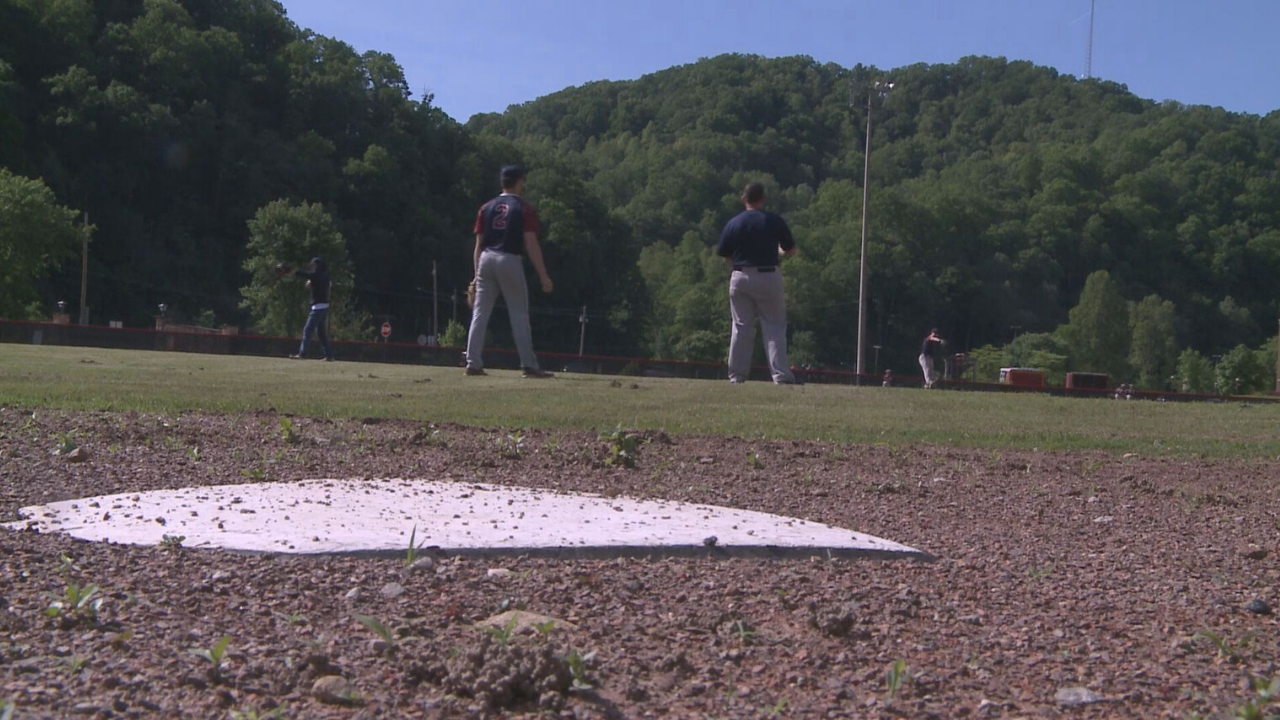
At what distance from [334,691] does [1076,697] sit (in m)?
1.74

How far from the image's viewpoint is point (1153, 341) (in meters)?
100

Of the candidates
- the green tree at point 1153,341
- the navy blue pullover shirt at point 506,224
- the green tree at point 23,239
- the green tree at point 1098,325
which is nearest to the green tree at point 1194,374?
the green tree at point 1153,341

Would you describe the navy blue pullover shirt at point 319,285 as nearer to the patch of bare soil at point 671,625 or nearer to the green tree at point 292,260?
the patch of bare soil at point 671,625

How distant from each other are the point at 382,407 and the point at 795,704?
21.4ft

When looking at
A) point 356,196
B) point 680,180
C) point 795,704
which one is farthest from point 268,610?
point 680,180

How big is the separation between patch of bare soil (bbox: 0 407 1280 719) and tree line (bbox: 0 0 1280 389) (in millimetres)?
53701

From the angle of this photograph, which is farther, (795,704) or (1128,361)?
(1128,361)

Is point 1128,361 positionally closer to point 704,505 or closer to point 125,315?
point 125,315

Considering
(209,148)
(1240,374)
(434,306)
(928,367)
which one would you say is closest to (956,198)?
(1240,374)

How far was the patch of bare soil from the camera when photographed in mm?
2895

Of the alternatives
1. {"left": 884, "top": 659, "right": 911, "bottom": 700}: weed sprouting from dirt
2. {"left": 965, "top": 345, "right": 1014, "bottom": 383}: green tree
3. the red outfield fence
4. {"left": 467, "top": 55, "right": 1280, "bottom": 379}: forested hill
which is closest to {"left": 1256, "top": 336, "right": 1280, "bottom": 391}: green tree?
{"left": 467, "top": 55, "right": 1280, "bottom": 379}: forested hill

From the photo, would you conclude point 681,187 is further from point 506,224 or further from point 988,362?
point 506,224

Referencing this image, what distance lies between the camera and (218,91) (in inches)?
3226

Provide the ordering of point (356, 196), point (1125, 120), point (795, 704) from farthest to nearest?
point (1125, 120)
point (356, 196)
point (795, 704)
